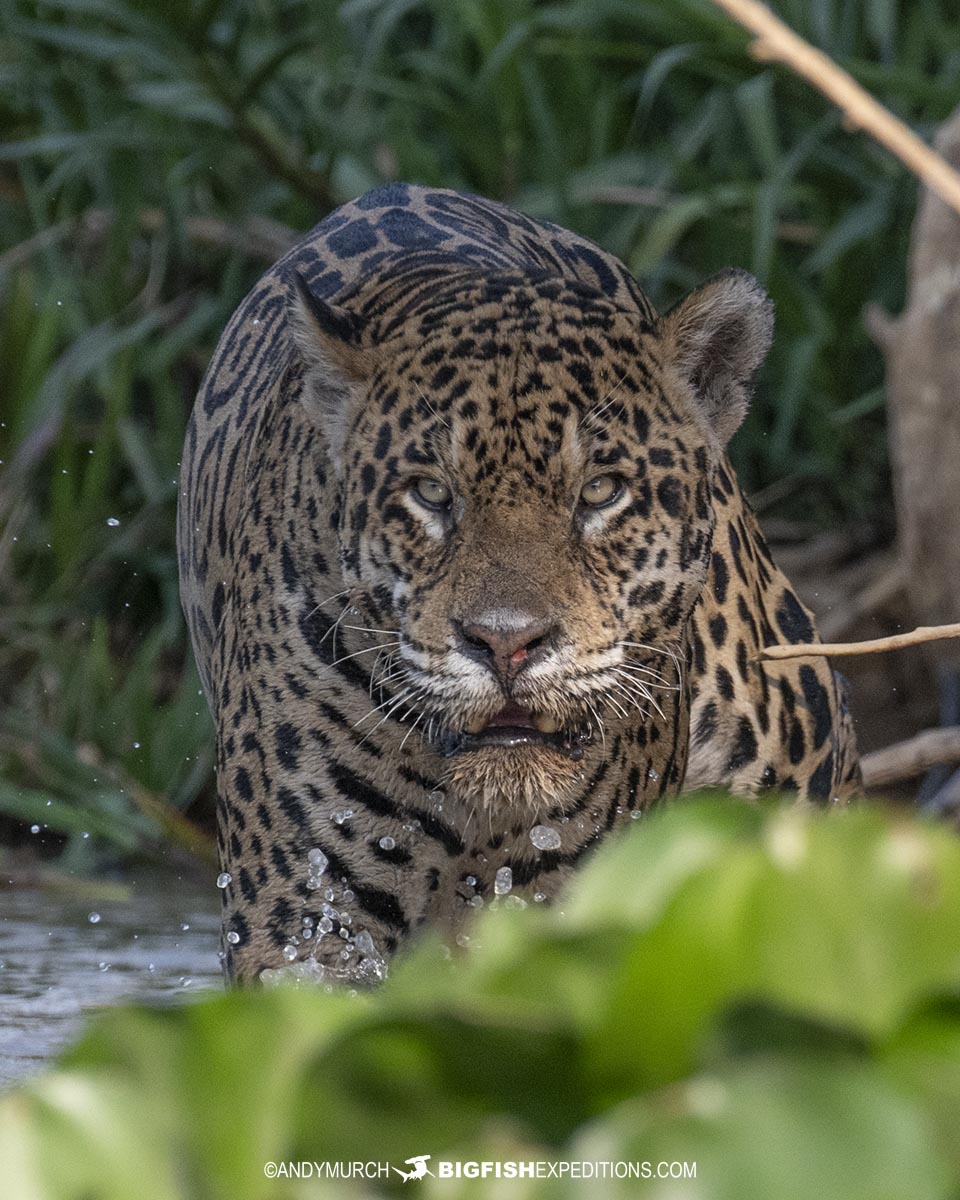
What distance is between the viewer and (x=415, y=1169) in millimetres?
694

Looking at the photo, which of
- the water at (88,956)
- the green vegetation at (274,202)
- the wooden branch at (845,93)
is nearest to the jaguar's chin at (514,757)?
the water at (88,956)

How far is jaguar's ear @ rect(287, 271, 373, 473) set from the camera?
3412mm

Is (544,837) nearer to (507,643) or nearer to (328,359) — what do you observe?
(507,643)

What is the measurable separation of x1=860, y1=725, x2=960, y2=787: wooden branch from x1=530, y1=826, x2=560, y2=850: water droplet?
1.32 m

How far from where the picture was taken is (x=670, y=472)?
3318mm

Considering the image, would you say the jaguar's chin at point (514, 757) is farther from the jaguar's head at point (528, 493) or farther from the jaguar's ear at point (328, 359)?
the jaguar's ear at point (328, 359)

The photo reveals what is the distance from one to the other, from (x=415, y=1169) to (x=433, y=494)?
8.34ft

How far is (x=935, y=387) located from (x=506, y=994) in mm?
5003

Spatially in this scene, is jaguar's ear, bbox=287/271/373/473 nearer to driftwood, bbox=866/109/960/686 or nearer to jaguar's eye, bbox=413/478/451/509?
jaguar's eye, bbox=413/478/451/509

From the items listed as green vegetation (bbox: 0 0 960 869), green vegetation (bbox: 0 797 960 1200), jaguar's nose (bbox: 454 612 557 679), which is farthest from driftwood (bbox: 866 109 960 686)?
green vegetation (bbox: 0 797 960 1200)

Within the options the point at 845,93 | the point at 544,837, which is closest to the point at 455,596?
the point at 544,837

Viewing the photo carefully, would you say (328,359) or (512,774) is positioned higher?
(328,359)

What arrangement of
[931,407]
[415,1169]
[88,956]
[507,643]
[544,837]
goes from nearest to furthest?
[415,1169] → [507,643] → [544,837] → [88,956] → [931,407]

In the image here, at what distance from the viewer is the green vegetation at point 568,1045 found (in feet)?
2.22
